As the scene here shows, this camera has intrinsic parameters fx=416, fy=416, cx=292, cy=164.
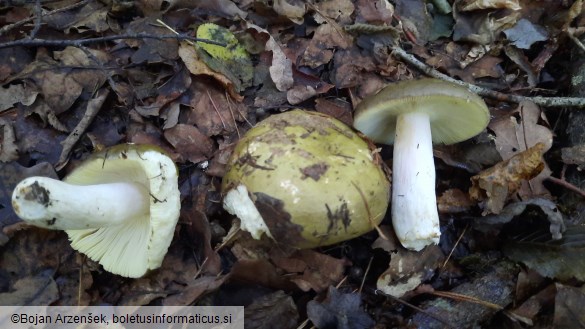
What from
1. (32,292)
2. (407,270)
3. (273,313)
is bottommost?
(32,292)

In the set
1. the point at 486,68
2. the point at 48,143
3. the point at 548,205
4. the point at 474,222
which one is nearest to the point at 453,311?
the point at 474,222

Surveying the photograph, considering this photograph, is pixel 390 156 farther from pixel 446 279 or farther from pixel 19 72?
pixel 19 72

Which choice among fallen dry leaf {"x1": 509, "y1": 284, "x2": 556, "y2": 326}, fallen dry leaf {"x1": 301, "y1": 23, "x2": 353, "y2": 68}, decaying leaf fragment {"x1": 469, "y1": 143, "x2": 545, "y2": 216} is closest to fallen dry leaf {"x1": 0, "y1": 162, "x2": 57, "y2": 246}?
fallen dry leaf {"x1": 301, "y1": 23, "x2": 353, "y2": 68}

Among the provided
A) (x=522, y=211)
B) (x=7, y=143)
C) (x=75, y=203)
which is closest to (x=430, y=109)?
(x=522, y=211)

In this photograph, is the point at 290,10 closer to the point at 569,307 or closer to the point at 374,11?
the point at 374,11

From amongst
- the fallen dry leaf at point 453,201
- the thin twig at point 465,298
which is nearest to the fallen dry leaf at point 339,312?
the thin twig at point 465,298

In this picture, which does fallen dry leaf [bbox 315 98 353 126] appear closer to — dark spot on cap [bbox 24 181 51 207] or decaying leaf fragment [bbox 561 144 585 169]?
decaying leaf fragment [bbox 561 144 585 169]
